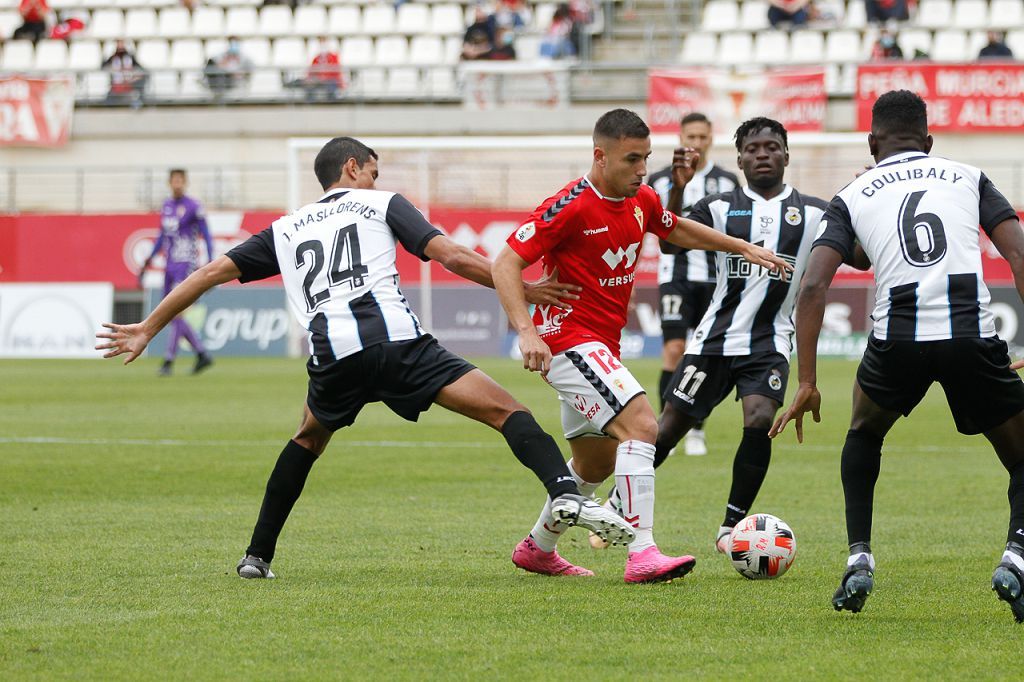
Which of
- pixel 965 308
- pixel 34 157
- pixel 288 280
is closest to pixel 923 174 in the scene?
pixel 965 308

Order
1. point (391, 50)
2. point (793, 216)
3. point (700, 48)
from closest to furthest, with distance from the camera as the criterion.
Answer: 1. point (793, 216)
2. point (700, 48)
3. point (391, 50)

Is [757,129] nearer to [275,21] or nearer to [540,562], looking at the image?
[540,562]

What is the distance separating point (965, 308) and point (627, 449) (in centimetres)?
161

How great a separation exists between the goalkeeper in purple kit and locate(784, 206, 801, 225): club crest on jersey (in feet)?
42.9

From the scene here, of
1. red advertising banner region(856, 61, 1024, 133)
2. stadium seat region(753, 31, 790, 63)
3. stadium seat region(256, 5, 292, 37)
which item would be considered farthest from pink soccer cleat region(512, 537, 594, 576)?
stadium seat region(256, 5, 292, 37)

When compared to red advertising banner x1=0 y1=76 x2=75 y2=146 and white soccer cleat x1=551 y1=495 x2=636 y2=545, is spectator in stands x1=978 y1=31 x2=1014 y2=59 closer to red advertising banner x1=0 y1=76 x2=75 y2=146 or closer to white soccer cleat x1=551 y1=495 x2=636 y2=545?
red advertising banner x1=0 y1=76 x2=75 y2=146

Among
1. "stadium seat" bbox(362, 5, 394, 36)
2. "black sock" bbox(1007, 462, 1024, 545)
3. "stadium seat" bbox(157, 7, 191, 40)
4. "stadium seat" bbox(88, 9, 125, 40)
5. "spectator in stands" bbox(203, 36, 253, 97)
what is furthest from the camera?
"stadium seat" bbox(88, 9, 125, 40)

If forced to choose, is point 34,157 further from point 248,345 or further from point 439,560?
point 439,560

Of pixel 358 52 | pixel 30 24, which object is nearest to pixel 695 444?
pixel 358 52

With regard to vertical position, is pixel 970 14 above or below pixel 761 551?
above

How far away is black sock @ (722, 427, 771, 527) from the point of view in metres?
7.34

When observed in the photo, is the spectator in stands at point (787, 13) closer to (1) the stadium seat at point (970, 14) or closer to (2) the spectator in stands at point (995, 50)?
(1) the stadium seat at point (970, 14)

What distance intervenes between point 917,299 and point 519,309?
165 cm

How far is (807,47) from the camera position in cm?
2850
